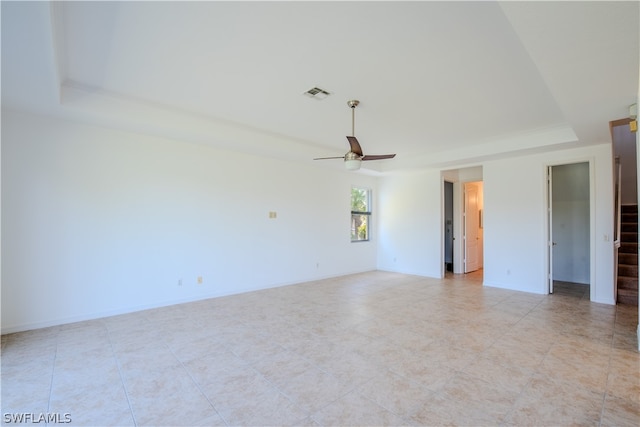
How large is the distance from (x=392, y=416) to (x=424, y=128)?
3.92m

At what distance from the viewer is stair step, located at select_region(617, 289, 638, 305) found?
179 inches

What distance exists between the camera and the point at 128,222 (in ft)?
13.6

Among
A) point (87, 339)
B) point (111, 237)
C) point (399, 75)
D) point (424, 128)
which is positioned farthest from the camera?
point (424, 128)

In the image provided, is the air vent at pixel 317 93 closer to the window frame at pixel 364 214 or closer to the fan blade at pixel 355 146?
the fan blade at pixel 355 146

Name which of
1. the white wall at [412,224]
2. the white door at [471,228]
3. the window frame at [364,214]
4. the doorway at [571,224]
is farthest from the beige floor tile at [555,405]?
the white door at [471,228]

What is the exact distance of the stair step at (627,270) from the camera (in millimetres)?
4936

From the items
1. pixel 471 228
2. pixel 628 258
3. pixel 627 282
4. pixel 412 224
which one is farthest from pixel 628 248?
pixel 412 224

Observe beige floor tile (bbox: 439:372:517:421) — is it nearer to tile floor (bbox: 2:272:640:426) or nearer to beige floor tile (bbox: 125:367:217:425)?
tile floor (bbox: 2:272:640:426)

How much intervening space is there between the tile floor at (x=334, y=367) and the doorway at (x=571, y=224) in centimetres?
226

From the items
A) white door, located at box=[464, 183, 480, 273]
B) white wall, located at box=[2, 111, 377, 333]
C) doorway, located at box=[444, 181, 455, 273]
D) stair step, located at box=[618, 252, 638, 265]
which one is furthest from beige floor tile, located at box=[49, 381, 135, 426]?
stair step, located at box=[618, 252, 638, 265]

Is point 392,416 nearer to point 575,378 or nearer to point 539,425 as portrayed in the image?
point 539,425

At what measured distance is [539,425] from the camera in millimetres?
1914

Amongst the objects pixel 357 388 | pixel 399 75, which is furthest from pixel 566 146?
pixel 357 388

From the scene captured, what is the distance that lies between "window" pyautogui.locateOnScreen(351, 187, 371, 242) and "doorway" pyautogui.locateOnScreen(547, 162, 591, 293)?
392 centimetres
